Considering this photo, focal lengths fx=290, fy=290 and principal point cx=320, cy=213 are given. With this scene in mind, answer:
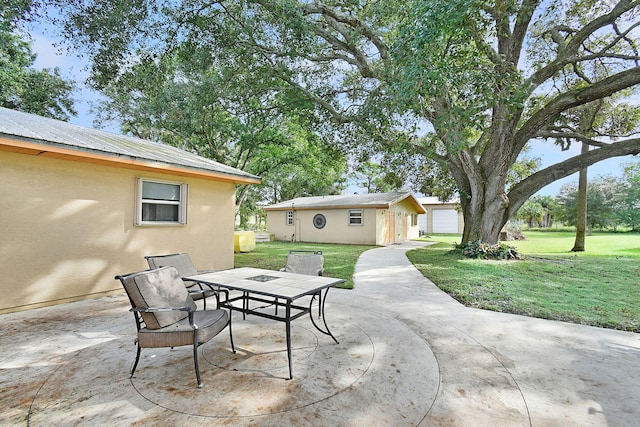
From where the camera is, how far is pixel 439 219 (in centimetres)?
2644

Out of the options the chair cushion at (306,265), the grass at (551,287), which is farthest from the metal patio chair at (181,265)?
the grass at (551,287)

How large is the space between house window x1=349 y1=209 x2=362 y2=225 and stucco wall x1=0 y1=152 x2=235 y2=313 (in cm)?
1118

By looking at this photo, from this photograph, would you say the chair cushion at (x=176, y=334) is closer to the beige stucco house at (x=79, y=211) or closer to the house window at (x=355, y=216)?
the beige stucco house at (x=79, y=211)

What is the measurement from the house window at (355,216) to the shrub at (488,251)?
668cm

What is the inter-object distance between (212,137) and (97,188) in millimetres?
10340

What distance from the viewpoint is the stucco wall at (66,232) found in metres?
4.32

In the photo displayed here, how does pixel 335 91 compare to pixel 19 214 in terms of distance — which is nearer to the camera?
pixel 19 214

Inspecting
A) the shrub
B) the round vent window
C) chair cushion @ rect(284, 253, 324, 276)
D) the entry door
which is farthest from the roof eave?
the entry door

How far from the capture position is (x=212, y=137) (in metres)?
14.8

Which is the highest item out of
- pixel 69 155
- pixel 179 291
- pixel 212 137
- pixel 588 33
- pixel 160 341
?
pixel 588 33

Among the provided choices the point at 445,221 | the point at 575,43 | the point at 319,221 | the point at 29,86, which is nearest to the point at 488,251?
the point at 575,43

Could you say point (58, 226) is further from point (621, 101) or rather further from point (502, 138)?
point (621, 101)

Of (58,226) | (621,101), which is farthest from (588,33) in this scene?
(58,226)

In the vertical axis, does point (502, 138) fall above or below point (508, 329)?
above
